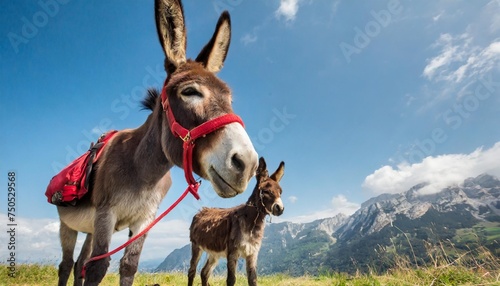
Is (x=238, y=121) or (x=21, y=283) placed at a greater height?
(x=238, y=121)

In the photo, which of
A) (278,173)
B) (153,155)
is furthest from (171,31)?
(278,173)

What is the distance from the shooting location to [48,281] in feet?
27.8

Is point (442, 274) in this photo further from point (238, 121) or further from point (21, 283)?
point (21, 283)

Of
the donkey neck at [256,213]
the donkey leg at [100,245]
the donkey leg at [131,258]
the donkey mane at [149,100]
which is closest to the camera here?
the donkey leg at [100,245]

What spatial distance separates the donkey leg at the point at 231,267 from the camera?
6.92 m

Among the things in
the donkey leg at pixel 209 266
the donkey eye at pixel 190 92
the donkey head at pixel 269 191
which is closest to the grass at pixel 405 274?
the donkey leg at pixel 209 266

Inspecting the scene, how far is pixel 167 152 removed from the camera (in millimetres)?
2709

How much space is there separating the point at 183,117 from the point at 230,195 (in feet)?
Result: 2.66

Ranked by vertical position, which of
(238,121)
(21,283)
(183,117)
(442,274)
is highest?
(183,117)

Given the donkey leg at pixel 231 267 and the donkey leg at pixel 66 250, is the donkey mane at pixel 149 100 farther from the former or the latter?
the donkey leg at pixel 231 267

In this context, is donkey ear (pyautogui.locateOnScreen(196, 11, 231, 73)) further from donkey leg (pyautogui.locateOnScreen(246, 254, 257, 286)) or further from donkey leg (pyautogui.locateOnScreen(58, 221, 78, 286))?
donkey leg (pyautogui.locateOnScreen(246, 254, 257, 286))

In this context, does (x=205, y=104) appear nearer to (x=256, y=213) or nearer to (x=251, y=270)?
(x=251, y=270)

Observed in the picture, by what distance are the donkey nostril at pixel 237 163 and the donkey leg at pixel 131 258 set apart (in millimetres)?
1683

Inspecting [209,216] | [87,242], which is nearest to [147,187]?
[87,242]
